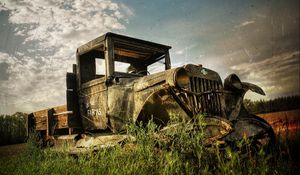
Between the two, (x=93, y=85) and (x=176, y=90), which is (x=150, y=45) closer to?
(x=93, y=85)

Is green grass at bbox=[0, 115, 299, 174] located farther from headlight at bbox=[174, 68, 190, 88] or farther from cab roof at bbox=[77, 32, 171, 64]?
cab roof at bbox=[77, 32, 171, 64]

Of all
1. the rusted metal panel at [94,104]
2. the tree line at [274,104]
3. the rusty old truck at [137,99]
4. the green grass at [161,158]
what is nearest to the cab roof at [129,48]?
the rusty old truck at [137,99]

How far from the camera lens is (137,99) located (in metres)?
3.81

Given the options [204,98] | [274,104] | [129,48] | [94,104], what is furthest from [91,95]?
[274,104]

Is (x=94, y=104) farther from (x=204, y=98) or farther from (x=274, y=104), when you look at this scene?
(x=274, y=104)

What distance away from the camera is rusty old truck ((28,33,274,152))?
10.8 feet

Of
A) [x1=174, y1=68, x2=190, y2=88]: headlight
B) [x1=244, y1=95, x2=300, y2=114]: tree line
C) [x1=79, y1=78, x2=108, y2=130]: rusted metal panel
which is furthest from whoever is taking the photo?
[x1=244, y1=95, x2=300, y2=114]: tree line

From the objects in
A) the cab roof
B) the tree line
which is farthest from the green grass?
the tree line

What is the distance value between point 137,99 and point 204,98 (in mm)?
1021

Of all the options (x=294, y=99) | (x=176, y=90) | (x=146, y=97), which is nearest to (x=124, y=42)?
(x=146, y=97)

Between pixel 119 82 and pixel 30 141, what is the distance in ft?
6.95

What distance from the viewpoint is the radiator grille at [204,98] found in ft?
11.3

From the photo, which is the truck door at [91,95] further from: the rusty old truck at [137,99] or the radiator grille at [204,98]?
the radiator grille at [204,98]

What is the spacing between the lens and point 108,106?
14.5 feet
